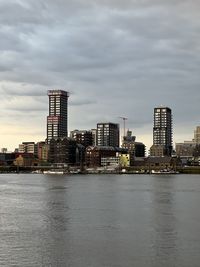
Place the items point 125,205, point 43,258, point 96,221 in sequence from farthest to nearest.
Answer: point 125,205
point 96,221
point 43,258

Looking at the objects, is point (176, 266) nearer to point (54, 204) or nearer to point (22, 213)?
point (22, 213)

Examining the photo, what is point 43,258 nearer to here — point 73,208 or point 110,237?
point 110,237

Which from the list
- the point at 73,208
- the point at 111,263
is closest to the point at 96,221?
the point at 73,208

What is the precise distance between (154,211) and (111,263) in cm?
2456

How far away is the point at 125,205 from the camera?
193 ft

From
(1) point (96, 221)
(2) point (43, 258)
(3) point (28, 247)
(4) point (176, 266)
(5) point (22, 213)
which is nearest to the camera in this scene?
(4) point (176, 266)

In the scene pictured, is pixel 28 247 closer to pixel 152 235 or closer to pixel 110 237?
pixel 110 237

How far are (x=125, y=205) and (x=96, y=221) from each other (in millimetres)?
15964

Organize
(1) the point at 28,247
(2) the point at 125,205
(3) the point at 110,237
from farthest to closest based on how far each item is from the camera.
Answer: (2) the point at 125,205, (3) the point at 110,237, (1) the point at 28,247

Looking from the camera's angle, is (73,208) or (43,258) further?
(73,208)

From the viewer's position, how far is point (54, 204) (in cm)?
5906

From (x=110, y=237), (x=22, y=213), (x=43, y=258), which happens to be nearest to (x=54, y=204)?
(x=22, y=213)

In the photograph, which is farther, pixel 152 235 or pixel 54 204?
pixel 54 204

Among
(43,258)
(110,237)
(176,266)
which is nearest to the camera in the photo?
(176,266)
